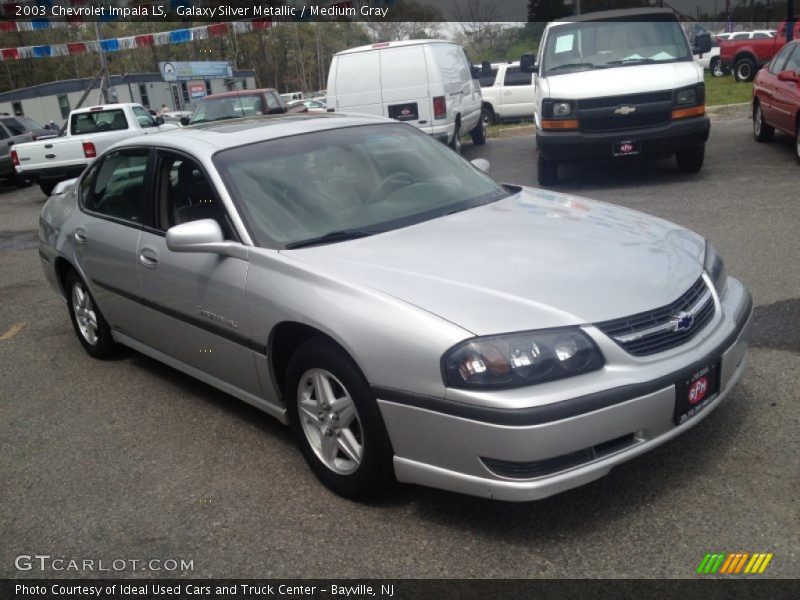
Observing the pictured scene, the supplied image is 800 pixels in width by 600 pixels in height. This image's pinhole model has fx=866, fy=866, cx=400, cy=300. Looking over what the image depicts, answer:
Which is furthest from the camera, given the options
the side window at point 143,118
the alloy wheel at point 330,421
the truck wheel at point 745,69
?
the truck wheel at point 745,69

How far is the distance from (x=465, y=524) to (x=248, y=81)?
5713 centimetres

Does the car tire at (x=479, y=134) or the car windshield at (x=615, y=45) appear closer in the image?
the car windshield at (x=615, y=45)

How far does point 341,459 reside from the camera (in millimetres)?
3619

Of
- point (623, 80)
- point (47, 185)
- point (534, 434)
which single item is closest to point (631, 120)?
point (623, 80)

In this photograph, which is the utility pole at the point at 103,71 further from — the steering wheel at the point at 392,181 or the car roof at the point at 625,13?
the steering wheel at the point at 392,181

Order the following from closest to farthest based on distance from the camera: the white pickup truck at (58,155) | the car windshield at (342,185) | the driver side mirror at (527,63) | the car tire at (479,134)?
the car windshield at (342,185), the driver side mirror at (527,63), the white pickup truck at (58,155), the car tire at (479,134)

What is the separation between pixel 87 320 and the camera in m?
5.77

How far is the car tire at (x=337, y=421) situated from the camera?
3.32 metres

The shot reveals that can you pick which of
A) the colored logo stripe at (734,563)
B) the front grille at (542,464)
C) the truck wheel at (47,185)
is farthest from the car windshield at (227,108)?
the colored logo stripe at (734,563)

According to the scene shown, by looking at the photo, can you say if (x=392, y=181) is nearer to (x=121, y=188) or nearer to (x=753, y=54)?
(x=121, y=188)

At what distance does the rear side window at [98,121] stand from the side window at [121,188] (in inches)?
489

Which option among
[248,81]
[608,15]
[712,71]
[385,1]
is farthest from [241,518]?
[248,81]
